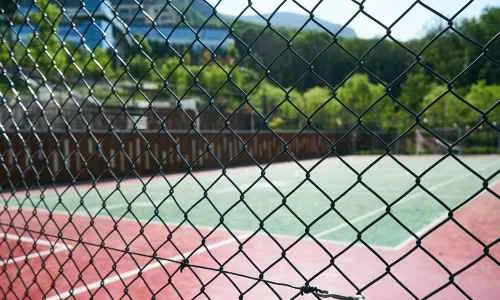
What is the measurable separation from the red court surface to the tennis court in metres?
0.01

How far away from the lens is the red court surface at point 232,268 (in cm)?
307

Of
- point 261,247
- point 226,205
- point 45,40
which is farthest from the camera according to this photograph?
point 226,205

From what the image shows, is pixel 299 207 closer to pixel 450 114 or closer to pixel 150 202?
pixel 150 202

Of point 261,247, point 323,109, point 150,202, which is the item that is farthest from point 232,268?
point 323,109

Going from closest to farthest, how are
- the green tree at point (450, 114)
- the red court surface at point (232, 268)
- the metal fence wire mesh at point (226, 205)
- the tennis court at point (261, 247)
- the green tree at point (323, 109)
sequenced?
the metal fence wire mesh at point (226, 205) < the tennis court at point (261, 247) < the red court surface at point (232, 268) < the green tree at point (450, 114) < the green tree at point (323, 109)

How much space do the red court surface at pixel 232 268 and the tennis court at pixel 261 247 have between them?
1cm

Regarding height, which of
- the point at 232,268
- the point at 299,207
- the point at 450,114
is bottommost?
the point at 450,114

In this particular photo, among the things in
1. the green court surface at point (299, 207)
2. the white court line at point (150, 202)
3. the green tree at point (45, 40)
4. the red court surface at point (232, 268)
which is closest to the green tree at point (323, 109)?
the green tree at point (45, 40)

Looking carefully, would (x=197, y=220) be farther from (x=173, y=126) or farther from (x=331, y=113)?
(x=331, y=113)

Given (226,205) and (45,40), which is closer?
(45,40)

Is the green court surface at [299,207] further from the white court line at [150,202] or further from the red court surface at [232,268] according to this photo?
the red court surface at [232,268]

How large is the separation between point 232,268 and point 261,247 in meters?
0.81

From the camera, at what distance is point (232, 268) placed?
13.1ft

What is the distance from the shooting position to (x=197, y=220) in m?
6.69
